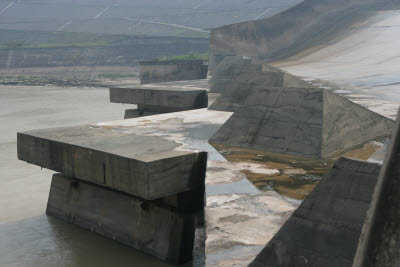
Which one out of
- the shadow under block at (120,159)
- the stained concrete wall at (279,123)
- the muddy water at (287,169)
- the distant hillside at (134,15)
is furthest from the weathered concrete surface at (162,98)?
the distant hillside at (134,15)

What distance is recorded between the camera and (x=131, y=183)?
3910 mm

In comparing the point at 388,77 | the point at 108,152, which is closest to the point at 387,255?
the point at 108,152

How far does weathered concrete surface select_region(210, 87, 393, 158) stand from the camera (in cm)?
509

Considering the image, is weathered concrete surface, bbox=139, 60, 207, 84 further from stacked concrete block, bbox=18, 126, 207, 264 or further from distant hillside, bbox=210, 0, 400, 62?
stacked concrete block, bbox=18, 126, 207, 264

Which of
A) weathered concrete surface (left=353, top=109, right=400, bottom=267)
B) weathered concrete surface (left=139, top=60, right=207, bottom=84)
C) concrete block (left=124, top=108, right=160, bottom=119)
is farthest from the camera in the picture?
weathered concrete surface (left=139, top=60, right=207, bottom=84)

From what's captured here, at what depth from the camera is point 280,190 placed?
397 centimetres

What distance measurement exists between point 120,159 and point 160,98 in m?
5.96

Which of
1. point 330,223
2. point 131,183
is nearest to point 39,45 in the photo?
point 131,183

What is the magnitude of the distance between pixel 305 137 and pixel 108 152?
2120 mm

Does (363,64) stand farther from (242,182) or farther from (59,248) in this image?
(59,248)

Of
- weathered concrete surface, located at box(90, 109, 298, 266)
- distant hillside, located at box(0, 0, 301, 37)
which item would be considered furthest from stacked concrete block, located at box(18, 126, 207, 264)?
distant hillside, located at box(0, 0, 301, 37)

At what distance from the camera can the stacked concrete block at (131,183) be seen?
390 centimetres

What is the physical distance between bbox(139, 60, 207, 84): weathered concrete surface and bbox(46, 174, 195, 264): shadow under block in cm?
1755

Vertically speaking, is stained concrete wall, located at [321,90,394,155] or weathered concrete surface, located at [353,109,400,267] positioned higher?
weathered concrete surface, located at [353,109,400,267]
